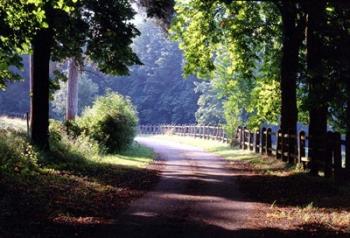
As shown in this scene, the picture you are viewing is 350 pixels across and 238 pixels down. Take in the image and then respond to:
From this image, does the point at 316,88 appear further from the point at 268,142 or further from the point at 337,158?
the point at 268,142

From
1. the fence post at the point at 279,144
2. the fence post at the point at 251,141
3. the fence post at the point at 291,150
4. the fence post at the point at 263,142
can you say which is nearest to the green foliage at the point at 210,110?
the fence post at the point at 251,141

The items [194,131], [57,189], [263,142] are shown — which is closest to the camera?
[57,189]

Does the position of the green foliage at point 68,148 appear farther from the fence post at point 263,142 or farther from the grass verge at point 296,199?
the fence post at point 263,142

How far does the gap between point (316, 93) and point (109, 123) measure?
15580mm

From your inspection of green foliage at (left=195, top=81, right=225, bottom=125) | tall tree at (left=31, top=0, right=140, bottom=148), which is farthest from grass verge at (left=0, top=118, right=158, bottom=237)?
green foliage at (left=195, top=81, right=225, bottom=125)

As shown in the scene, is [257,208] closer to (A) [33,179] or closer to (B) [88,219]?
(B) [88,219]

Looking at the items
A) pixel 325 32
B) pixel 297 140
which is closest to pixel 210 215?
pixel 325 32

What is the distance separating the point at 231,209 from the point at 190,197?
1964 mm

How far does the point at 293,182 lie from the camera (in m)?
16.7

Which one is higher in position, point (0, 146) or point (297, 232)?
point (0, 146)

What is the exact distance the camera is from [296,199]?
13.8 metres

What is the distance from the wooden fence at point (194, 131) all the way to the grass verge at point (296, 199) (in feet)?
73.3

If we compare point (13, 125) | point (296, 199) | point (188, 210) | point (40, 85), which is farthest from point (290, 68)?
point (13, 125)

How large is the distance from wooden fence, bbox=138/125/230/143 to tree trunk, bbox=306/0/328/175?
2189 centimetres
